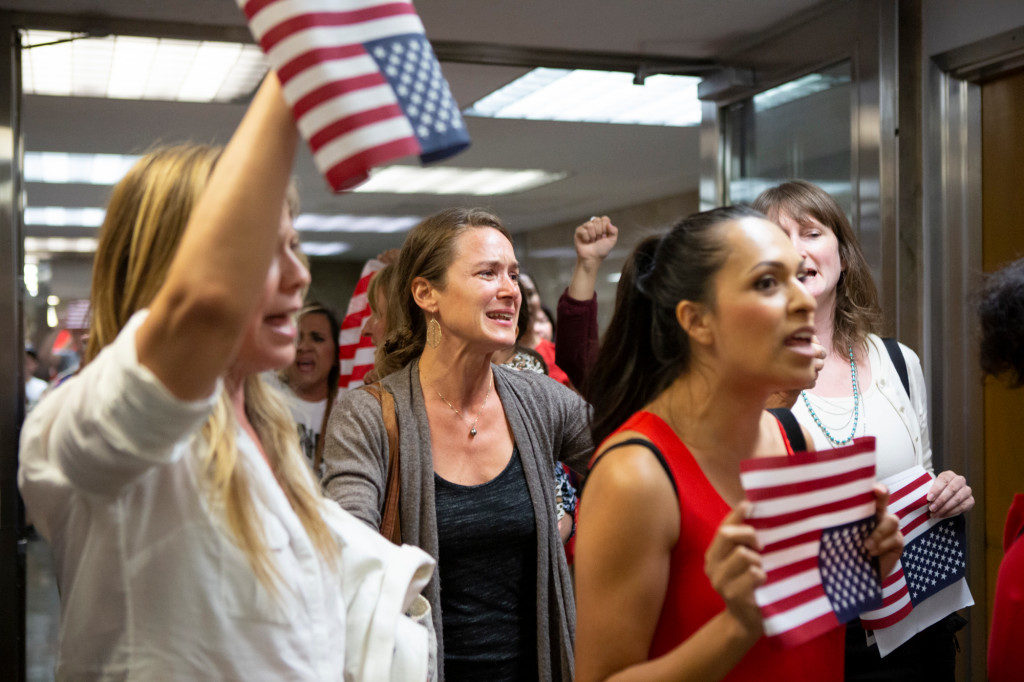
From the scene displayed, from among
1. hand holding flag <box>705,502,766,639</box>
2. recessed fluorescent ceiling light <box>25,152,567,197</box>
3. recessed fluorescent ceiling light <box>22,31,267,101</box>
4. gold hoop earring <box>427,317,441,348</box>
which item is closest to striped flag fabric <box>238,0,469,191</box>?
hand holding flag <box>705,502,766,639</box>

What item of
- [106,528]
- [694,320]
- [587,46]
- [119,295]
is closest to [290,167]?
[119,295]

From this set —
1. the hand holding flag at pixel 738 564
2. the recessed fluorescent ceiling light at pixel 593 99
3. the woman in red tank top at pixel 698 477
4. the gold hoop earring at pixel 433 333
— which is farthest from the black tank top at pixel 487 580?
the recessed fluorescent ceiling light at pixel 593 99

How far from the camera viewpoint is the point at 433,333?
2717mm

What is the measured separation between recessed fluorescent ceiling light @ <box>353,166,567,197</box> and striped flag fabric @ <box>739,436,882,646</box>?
7795 mm

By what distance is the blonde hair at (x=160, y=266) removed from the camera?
3.84 feet

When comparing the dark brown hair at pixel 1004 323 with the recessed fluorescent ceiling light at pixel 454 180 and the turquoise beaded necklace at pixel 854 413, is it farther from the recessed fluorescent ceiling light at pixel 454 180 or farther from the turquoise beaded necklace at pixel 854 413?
the recessed fluorescent ceiling light at pixel 454 180

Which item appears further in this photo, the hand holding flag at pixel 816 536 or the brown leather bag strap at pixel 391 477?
the brown leather bag strap at pixel 391 477

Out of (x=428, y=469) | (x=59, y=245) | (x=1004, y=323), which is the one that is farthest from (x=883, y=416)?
(x=59, y=245)

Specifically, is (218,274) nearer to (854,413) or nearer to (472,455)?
(472,455)

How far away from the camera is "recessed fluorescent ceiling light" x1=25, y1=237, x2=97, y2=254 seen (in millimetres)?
14445

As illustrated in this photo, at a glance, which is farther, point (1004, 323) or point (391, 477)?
point (391, 477)

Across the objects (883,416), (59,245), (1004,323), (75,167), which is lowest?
(883,416)

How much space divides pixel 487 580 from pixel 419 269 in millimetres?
912

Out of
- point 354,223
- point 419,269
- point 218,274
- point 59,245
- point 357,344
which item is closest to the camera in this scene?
point 218,274
